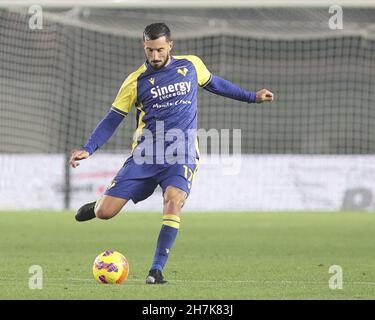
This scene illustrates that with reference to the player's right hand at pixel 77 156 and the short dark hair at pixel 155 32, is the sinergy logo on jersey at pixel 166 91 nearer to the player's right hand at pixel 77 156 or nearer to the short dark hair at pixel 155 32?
the short dark hair at pixel 155 32

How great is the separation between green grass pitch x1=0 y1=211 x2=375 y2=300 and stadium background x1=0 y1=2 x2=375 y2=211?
4.46 feet

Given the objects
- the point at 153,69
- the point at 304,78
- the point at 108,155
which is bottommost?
the point at 153,69

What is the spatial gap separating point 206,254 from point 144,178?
355 cm

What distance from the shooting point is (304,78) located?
28.6 meters

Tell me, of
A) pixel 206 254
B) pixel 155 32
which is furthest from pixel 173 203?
pixel 206 254

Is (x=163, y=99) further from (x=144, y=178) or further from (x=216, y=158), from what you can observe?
(x=216, y=158)

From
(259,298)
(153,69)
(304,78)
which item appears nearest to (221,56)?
(304,78)

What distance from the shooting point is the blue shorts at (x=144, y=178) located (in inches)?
349

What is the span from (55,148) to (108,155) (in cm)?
360

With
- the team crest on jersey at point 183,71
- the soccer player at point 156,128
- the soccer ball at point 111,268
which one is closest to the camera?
the soccer ball at point 111,268

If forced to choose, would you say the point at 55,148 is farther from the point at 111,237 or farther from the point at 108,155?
the point at 111,237

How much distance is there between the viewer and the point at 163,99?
8953 millimetres

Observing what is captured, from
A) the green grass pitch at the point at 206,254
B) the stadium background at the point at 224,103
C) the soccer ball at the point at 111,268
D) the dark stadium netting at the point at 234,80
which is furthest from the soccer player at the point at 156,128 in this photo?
the dark stadium netting at the point at 234,80

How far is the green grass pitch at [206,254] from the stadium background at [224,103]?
1359mm
